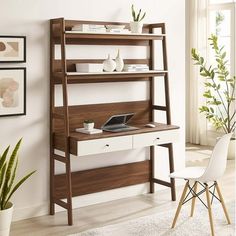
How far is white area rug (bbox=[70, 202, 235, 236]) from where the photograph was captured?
4078 millimetres

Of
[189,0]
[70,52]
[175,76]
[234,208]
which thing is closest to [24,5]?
[70,52]

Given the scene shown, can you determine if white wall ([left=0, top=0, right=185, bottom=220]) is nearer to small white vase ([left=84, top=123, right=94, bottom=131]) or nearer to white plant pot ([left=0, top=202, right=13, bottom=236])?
small white vase ([left=84, top=123, right=94, bottom=131])

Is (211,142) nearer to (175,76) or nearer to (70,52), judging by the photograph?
(175,76)

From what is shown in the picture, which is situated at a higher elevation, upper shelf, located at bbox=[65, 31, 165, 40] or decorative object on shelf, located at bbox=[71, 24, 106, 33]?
decorative object on shelf, located at bbox=[71, 24, 106, 33]

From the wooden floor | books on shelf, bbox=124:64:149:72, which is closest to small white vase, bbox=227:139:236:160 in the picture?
the wooden floor

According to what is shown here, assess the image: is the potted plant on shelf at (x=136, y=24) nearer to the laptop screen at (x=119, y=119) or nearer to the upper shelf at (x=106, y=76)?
the upper shelf at (x=106, y=76)

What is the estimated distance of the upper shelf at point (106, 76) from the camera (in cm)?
434

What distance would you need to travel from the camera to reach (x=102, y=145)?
4.36 m

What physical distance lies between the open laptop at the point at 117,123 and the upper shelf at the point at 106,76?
1.16 ft

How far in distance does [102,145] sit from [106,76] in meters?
0.61

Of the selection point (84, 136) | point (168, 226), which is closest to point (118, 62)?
point (84, 136)

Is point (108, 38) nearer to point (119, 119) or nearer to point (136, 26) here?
point (136, 26)

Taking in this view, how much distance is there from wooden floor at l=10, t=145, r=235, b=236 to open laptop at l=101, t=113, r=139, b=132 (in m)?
0.75

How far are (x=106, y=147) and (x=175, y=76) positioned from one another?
4.58 ft
